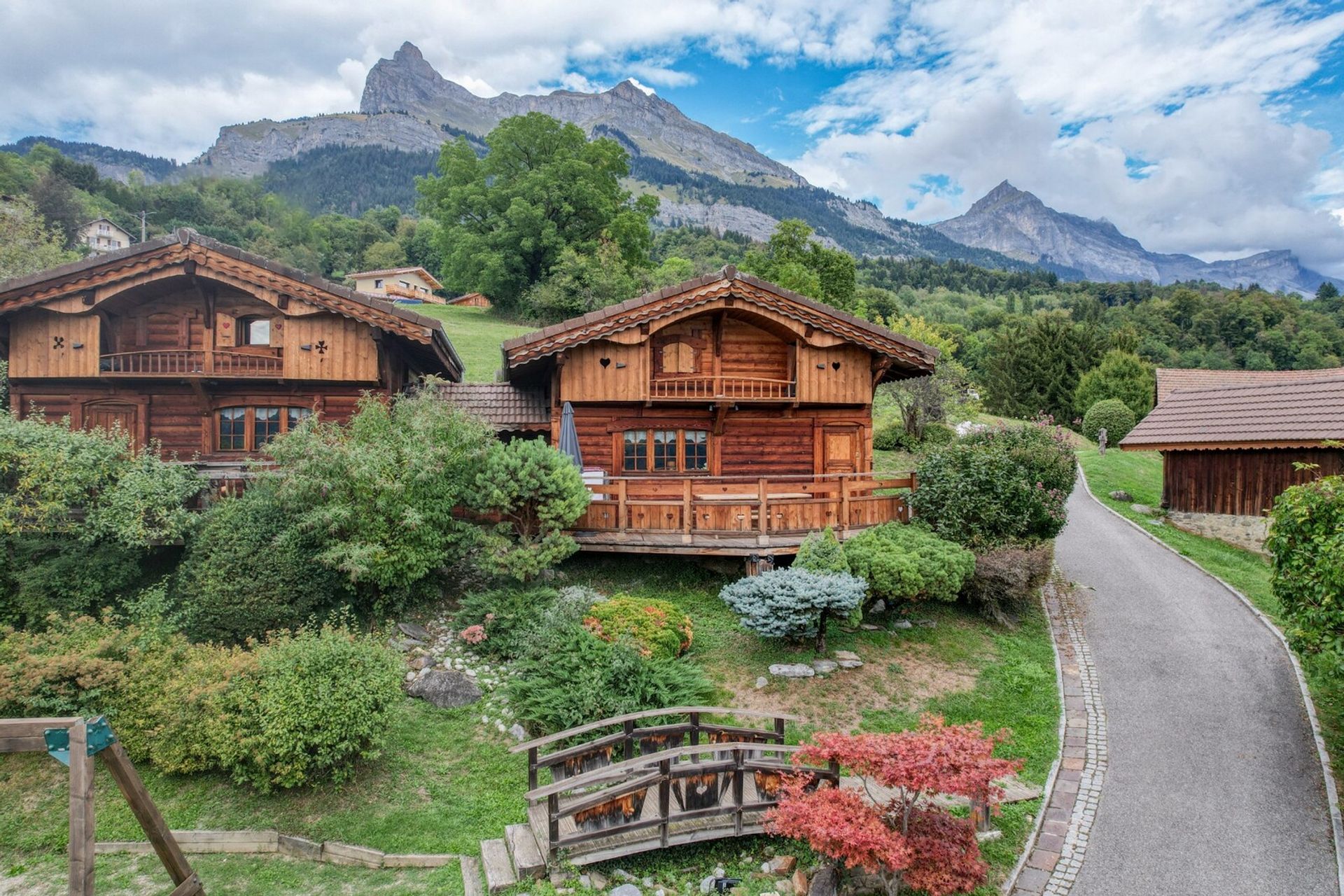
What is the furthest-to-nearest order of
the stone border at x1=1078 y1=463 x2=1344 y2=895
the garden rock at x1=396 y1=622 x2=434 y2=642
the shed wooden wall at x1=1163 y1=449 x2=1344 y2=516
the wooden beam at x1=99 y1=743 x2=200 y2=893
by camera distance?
the shed wooden wall at x1=1163 y1=449 x2=1344 y2=516
the garden rock at x1=396 y1=622 x2=434 y2=642
the stone border at x1=1078 y1=463 x2=1344 y2=895
the wooden beam at x1=99 y1=743 x2=200 y2=893

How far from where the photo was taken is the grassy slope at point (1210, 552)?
34.2 feet

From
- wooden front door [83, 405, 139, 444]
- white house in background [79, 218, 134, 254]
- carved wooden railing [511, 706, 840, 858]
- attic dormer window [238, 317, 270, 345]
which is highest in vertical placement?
white house in background [79, 218, 134, 254]

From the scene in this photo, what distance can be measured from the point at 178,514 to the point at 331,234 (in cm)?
8218

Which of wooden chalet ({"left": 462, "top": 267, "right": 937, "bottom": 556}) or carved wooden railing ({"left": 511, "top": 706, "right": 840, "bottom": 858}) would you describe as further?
wooden chalet ({"left": 462, "top": 267, "right": 937, "bottom": 556})

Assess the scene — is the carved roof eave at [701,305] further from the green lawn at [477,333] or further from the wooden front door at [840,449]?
the green lawn at [477,333]

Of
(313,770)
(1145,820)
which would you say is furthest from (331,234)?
(1145,820)

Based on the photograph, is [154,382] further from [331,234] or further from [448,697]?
[331,234]

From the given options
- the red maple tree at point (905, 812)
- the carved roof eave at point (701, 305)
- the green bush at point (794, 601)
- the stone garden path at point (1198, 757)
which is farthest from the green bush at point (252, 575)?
the stone garden path at point (1198, 757)

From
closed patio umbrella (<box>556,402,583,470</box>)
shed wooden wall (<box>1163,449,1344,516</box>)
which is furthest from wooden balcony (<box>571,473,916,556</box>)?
shed wooden wall (<box>1163,449,1344,516</box>)

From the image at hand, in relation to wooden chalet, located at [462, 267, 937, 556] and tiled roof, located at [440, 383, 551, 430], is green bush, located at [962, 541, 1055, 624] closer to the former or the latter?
wooden chalet, located at [462, 267, 937, 556]

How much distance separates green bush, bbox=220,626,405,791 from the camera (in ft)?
27.1

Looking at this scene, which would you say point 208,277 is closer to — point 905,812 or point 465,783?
point 465,783

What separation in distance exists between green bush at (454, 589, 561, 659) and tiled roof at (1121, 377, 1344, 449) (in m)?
18.5

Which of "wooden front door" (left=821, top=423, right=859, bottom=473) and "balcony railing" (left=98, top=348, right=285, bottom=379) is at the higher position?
"balcony railing" (left=98, top=348, right=285, bottom=379)
